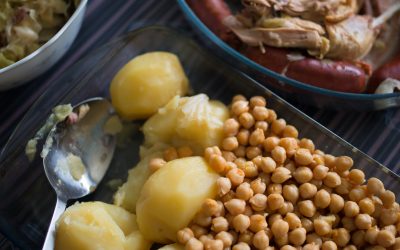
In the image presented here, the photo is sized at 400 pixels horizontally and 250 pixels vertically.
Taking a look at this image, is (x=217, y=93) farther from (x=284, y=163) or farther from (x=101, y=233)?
(x=101, y=233)

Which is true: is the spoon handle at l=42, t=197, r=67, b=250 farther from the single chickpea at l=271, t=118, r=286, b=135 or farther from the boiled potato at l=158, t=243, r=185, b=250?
the single chickpea at l=271, t=118, r=286, b=135

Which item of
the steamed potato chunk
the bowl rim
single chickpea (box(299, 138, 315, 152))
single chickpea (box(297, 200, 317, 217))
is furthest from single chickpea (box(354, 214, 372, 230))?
the bowl rim

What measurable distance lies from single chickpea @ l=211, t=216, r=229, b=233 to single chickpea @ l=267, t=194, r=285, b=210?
12 centimetres

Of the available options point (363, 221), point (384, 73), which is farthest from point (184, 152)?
point (384, 73)

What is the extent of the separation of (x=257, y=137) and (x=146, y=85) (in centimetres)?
33

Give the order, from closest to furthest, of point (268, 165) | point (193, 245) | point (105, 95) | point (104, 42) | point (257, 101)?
point (193, 245) → point (268, 165) → point (257, 101) → point (105, 95) → point (104, 42)

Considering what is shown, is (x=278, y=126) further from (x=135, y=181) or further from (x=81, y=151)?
(x=81, y=151)

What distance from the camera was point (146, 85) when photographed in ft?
4.91

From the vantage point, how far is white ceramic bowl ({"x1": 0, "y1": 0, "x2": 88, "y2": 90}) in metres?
1.44

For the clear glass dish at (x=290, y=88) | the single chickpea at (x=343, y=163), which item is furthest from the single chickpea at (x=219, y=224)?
the clear glass dish at (x=290, y=88)

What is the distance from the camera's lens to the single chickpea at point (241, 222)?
4.31 feet

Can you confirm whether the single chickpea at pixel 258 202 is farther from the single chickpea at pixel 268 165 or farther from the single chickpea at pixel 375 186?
the single chickpea at pixel 375 186

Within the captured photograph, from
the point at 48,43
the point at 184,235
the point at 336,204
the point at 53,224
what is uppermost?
the point at 48,43

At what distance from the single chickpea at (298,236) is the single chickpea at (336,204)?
10cm
